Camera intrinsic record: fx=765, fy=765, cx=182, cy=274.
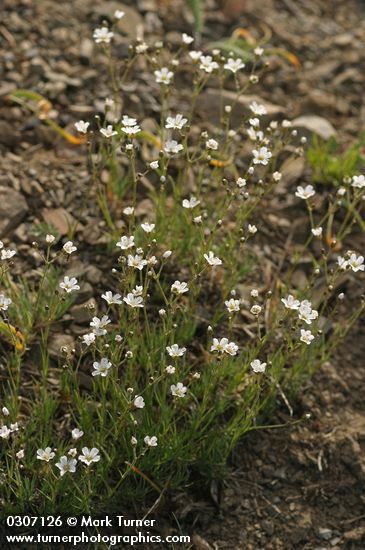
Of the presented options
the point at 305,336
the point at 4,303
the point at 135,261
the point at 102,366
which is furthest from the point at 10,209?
the point at 305,336

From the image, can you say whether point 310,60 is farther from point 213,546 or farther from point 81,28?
point 213,546

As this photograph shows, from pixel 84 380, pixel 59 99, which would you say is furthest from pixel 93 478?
pixel 59 99

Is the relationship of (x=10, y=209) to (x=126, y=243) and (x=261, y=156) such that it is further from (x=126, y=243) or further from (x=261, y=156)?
(x=261, y=156)

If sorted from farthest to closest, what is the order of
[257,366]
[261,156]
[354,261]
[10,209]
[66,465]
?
[10,209], [261,156], [354,261], [257,366], [66,465]

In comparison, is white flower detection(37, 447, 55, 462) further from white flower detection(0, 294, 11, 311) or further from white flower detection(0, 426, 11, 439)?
white flower detection(0, 294, 11, 311)

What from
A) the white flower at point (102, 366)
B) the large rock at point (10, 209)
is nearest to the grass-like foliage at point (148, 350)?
the white flower at point (102, 366)

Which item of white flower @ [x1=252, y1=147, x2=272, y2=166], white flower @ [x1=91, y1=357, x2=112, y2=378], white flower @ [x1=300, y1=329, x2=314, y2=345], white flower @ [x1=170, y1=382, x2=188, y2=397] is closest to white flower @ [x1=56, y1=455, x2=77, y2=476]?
white flower @ [x1=91, y1=357, x2=112, y2=378]
